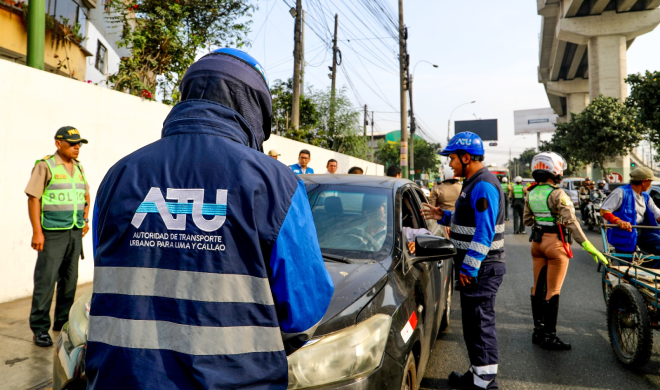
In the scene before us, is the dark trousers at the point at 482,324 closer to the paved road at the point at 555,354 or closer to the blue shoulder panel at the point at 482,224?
the blue shoulder panel at the point at 482,224

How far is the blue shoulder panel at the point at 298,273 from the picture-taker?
1179 mm

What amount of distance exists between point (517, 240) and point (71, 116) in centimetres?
1108

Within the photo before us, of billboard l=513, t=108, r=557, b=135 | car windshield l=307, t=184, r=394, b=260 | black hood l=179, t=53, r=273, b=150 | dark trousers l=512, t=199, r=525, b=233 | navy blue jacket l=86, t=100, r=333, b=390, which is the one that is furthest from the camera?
billboard l=513, t=108, r=557, b=135

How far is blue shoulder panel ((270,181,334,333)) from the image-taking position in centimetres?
118

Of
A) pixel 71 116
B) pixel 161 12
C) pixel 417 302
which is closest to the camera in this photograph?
pixel 417 302

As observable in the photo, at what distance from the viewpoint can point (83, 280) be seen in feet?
19.9

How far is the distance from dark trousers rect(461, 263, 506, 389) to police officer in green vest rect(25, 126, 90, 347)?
349 centimetres

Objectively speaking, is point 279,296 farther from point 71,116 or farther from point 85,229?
point 71,116

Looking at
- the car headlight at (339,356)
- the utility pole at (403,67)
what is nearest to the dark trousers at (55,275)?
the car headlight at (339,356)

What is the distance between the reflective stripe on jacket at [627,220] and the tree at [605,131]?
85.3ft

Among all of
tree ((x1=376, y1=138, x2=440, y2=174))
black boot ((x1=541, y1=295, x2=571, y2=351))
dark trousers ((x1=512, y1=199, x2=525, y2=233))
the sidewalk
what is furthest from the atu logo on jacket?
tree ((x1=376, y1=138, x2=440, y2=174))

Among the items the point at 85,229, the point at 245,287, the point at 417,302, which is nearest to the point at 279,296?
the point at 245,287

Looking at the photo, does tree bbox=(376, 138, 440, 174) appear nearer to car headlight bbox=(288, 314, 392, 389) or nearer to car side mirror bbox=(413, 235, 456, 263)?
car side mirror bbox=(413, 235, 456, 263)

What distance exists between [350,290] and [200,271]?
1.29 metres
